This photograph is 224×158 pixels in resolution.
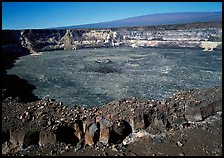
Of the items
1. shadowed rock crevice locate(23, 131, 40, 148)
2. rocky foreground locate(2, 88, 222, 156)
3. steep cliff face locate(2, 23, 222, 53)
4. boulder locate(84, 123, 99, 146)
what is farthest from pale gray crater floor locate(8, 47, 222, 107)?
steep cliff face locate(2, 23, 222, 53)

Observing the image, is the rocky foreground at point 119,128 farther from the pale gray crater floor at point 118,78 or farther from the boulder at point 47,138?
the pale gray crater floor at point 118,78

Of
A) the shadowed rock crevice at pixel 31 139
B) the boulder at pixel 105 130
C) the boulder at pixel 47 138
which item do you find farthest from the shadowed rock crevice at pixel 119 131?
the shadowed rock crevice at pixel 31 139

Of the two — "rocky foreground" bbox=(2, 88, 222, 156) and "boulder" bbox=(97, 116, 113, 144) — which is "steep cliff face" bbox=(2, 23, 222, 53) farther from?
"boulder" bbox=(97, 116, 113, 144)

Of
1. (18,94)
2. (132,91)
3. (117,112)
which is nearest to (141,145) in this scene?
(117,112)

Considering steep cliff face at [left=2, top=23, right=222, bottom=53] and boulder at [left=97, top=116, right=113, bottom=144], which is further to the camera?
steep cliff face at [left=2, top=23, right=222, bottom=53]

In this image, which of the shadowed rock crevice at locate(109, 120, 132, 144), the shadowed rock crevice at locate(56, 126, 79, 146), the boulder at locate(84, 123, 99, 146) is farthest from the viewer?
the shadowed rock crevice at locate(109, 120, 132, 144)

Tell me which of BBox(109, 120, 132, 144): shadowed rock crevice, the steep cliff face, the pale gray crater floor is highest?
the steep cliff face
